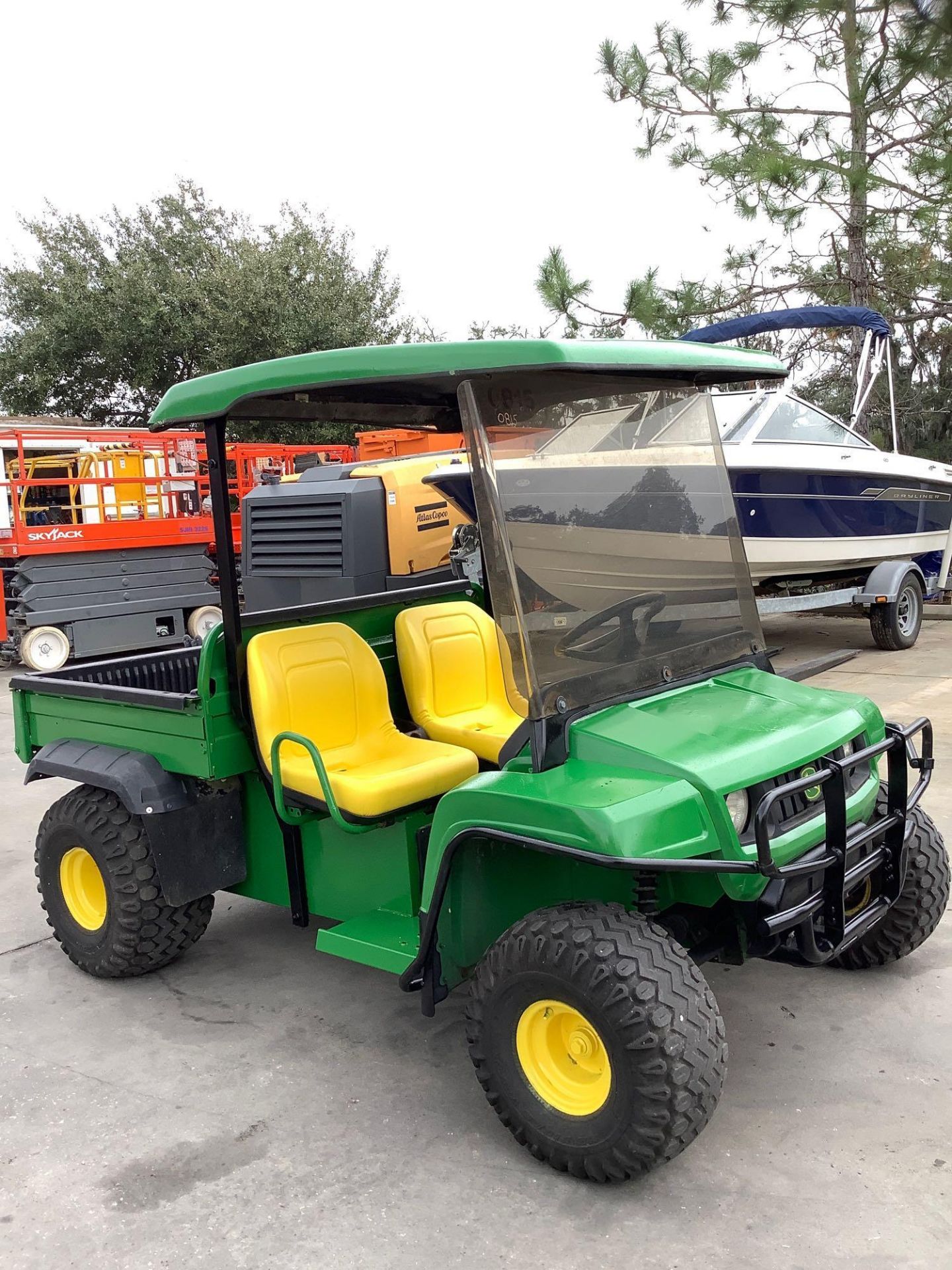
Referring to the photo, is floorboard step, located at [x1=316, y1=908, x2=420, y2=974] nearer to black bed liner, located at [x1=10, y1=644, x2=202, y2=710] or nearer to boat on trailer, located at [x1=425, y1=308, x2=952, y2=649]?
black bed liner, located at [x1=10, y1=644, x2=202, y2=710]

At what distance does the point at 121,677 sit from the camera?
4.09m

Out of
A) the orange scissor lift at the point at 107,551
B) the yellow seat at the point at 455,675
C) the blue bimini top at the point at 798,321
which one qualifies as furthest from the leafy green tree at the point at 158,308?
the yellow seat at the point at 455,675

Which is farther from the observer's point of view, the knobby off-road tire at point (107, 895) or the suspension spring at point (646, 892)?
the knobby off-road tire at point (107, 895)

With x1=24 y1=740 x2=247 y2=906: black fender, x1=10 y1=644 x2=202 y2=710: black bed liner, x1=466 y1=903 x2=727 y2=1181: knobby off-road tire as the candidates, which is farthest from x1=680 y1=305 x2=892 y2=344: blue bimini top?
x1=466 y1=903 x2=727 y2=1181: knobby off-road tire

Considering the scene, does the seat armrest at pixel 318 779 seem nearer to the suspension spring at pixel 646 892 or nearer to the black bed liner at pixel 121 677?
the black bed liner at pixel 121 677

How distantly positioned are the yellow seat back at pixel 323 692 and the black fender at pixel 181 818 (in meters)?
0.31

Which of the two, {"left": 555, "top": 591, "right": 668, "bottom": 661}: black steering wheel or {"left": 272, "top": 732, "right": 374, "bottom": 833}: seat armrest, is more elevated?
{"left": 555, "top": 591, "right": 668, "bottom": 661}: black steering wheel

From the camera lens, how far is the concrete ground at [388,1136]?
2.28 meters

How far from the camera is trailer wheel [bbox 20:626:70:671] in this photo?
33.1 ft

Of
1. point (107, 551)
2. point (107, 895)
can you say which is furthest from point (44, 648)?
point (107, 895)

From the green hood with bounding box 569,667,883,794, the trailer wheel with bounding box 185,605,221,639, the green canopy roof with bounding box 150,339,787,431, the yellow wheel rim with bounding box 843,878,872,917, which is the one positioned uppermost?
the green canopy roof with bounding box 150,339,787,431

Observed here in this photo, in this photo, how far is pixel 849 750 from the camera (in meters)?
2.94

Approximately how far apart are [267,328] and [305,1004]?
19.5 meters

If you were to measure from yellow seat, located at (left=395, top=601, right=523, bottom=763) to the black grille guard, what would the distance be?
1230 mm
